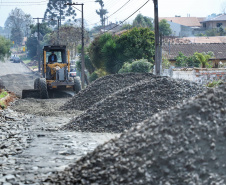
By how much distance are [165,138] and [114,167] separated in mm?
1071

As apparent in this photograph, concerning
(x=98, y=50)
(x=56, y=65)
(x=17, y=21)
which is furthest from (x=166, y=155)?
(x=17, y=21)

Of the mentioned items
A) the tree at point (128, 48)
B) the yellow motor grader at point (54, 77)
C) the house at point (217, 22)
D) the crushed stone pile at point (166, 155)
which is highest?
the house at point (217, 22)

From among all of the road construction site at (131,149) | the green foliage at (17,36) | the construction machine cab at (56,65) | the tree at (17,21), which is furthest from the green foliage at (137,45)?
the green foliage at (17,36)

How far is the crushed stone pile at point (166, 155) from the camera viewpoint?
7.14m

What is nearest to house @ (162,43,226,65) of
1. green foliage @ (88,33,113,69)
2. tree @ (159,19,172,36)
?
green foliage @ (88,33,113,69)

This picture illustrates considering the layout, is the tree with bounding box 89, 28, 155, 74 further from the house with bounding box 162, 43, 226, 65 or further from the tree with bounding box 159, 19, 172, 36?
the tree with bounding box 159, 19, 172, 36

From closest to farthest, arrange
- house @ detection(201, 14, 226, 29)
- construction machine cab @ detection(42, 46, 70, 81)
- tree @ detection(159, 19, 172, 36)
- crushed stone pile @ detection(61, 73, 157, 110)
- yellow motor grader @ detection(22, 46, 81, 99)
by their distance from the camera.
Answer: crushed stone pile @ detection(61, 73, 157, 110) → yellow motor grader @ detection(22, 46, 81, 99) → construction machine cab @ detection(42, 46, 70, 81) → tree @ detection(159, 19, 172, 36) → house @ detection(201, 14, 226, 29)

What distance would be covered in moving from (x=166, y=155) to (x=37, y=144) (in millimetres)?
5732

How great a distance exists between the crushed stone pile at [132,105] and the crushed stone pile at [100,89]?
3971 mm

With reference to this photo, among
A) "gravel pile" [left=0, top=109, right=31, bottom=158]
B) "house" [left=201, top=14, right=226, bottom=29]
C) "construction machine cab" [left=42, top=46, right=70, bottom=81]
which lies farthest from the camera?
"house" [left=201, top=14, right=226, bottom=29]

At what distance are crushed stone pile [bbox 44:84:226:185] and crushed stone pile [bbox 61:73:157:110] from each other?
11752mm

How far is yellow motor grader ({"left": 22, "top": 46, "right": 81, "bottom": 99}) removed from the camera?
2527cm

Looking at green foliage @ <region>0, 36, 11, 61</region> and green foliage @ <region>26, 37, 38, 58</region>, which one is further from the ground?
green foliage @ <region>26, 37, 38, 58</region>

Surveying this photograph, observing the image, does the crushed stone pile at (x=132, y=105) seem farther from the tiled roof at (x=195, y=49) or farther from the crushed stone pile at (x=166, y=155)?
the tiled roof at (x=195, y=49)
